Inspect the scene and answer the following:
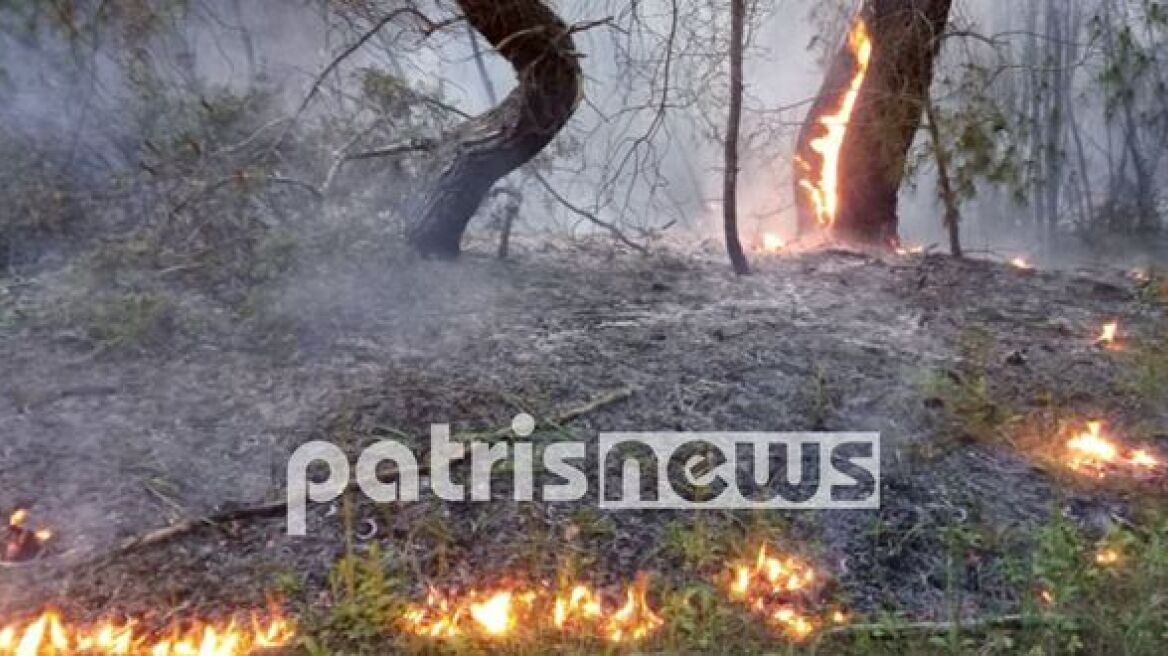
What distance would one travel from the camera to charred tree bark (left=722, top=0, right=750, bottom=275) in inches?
159

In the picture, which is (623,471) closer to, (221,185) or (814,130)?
(221,185)

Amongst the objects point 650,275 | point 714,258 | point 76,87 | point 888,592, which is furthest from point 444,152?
point 888,592

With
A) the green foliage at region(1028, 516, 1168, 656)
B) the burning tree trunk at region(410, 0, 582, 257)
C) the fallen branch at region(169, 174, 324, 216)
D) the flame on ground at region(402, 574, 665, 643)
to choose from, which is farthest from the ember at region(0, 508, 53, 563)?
the green foliage at region(1028, 516, 1168, 656)

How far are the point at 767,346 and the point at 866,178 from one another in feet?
7.74

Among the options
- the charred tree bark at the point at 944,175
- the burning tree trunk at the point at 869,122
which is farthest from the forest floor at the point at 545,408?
the burning tree trunk at the point at 869,122

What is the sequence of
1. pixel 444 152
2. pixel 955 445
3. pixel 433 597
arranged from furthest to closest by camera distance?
pixel 444 152 → pixel 955 445 → pixel 433 597

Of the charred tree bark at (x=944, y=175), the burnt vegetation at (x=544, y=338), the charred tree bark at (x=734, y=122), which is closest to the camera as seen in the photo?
the burnt vegetation at (x=544, y=338)

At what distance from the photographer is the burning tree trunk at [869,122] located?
4648mm

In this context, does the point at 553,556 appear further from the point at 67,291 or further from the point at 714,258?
the point at 714,258

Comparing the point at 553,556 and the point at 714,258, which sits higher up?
the point at 714,258

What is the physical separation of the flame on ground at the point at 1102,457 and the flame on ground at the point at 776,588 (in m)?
1.08

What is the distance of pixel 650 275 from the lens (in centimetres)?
439

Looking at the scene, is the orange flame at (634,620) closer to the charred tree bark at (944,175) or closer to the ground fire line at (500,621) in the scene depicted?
the ground fire line at (500,621)

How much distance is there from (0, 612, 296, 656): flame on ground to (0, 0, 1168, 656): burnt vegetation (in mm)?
15
